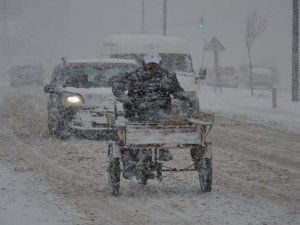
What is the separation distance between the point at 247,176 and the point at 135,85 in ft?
7.33

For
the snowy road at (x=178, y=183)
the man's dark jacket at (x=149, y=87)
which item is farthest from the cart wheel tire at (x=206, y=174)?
the man's dark jacket at (x=149, y=87)

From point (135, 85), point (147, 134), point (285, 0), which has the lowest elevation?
point (147, 134)

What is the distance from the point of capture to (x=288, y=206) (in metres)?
7.75

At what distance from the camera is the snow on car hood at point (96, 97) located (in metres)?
14.2

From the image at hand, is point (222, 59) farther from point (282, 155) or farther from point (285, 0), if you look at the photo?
point (282, 155)

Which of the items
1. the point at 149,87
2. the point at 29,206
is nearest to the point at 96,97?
the point at 149,87

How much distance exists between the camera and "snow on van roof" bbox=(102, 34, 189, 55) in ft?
71.5

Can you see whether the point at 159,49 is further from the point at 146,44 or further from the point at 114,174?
the point at 114,174

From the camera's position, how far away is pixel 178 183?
30.5 feet

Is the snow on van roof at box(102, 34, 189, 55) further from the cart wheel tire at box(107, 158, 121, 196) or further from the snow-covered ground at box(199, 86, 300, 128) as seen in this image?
the cart wheel tire at box(107, 158, 121, 196)

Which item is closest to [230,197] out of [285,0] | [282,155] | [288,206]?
[288,206]

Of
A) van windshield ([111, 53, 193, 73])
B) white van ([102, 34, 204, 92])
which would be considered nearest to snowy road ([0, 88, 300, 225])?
van windshield ([111, 53, 193, 73])

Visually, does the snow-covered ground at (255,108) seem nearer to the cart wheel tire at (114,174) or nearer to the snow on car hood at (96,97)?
the snow on car hood at (96,97)

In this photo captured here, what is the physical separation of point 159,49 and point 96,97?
8.01m
